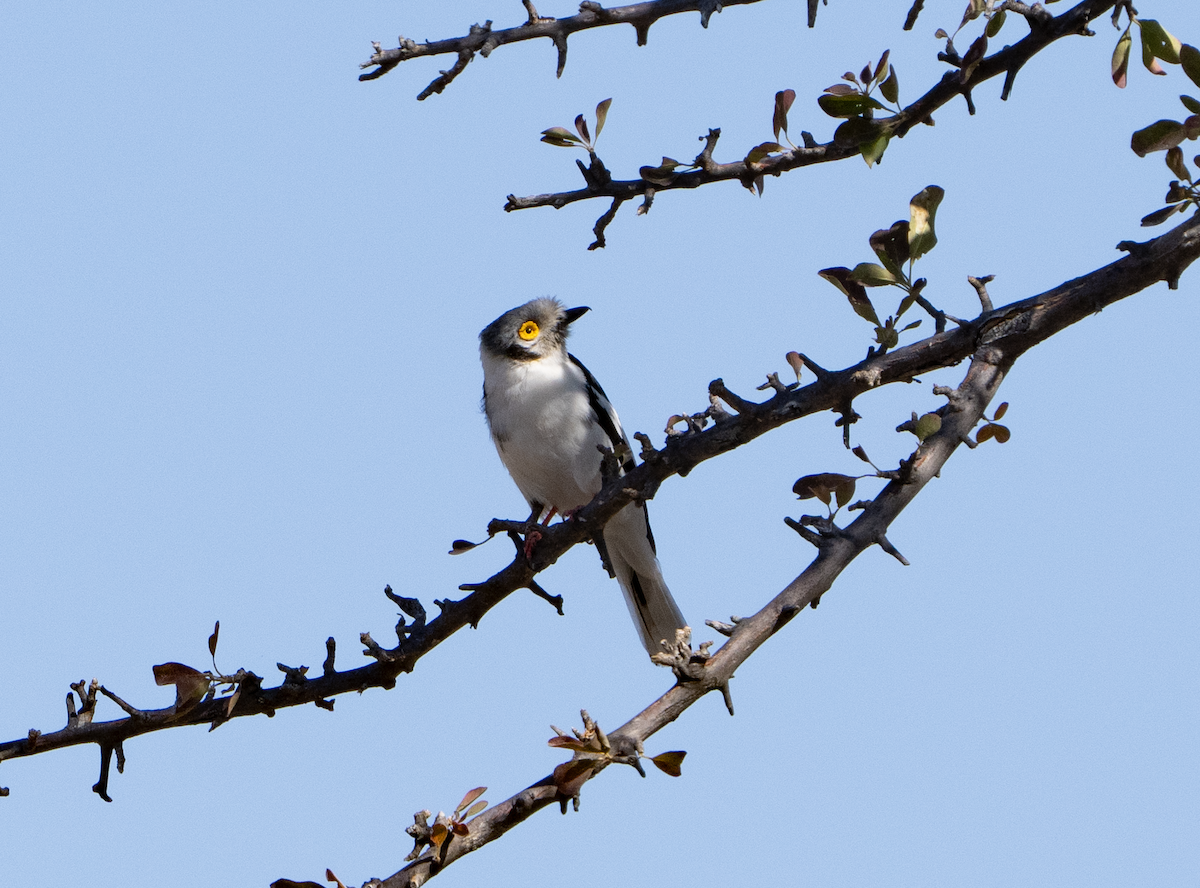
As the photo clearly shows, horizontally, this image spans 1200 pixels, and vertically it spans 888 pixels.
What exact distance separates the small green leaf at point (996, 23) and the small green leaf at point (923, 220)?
22.0 inches

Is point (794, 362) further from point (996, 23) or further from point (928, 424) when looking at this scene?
point (996, 23)

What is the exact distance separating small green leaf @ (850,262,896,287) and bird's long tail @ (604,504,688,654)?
3.95m

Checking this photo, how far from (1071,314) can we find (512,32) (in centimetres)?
190

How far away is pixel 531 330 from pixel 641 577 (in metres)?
1.83

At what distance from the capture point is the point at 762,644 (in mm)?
3084

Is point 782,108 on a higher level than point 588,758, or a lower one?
higher

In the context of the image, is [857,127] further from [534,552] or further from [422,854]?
[422,854]

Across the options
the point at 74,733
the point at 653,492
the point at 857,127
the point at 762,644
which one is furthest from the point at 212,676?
the point at 857,127

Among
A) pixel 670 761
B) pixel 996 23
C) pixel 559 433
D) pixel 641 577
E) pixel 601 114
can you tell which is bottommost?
pixel 670 761

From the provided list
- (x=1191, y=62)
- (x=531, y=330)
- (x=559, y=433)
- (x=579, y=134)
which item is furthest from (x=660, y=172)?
(x=531, y=330)

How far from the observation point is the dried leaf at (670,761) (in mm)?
2867

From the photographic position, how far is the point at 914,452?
3.47 meters

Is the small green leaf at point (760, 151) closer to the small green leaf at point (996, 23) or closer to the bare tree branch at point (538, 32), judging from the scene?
the bare tree branch at point (538, 32)

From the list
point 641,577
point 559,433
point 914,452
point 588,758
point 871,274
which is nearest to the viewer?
point 588,758
